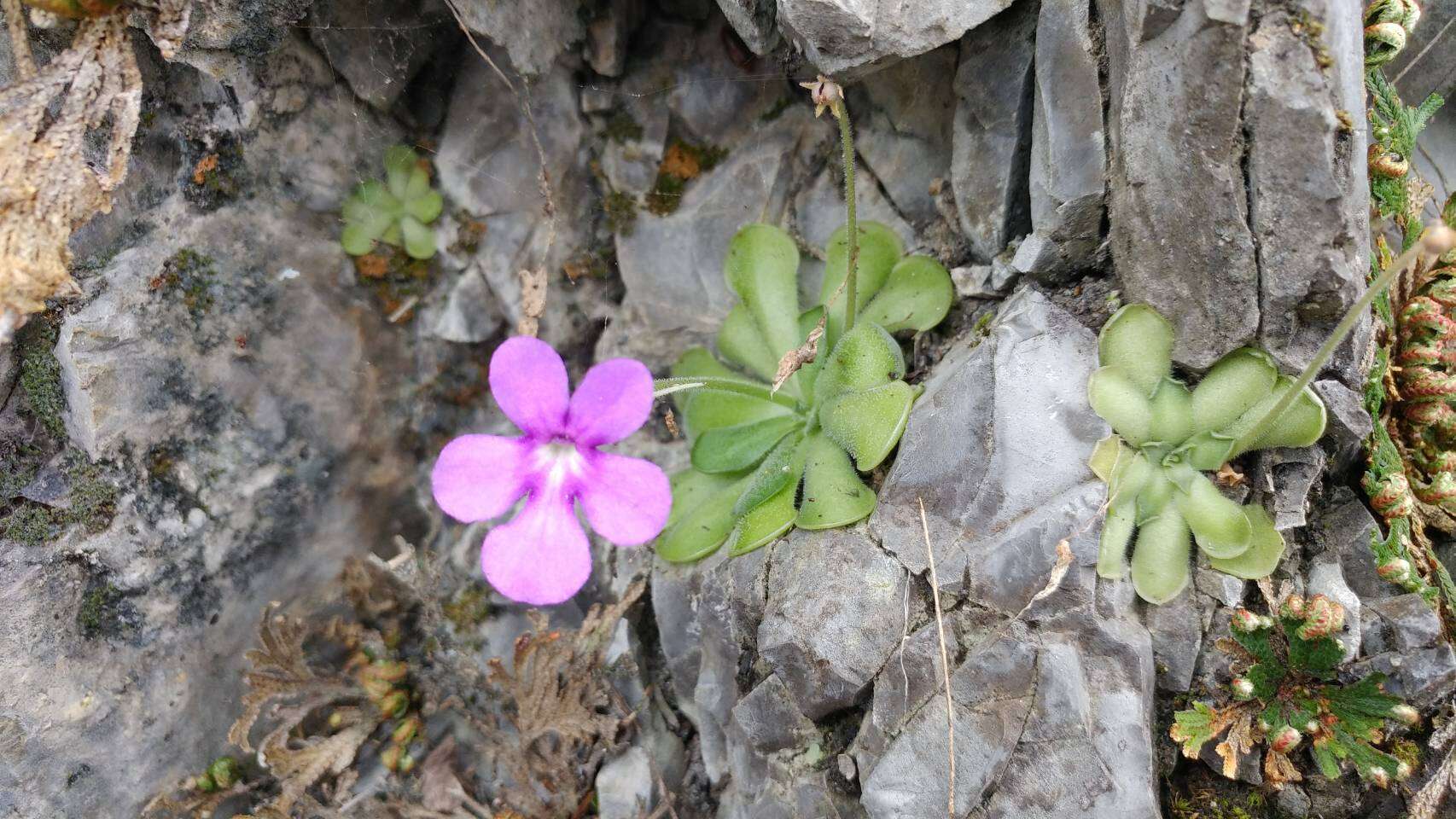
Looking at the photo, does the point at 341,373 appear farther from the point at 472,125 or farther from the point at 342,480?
the point at 472,125

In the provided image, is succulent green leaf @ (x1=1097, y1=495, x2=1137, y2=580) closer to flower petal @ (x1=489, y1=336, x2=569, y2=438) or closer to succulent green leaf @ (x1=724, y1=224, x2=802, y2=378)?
succulent green leaf @ (x1=724, y1=224, x2=802, y2=378)

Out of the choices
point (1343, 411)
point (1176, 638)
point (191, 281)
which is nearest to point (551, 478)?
point (191, 281)

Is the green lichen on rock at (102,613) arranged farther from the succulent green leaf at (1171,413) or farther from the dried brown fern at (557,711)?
the succulent green leaf at (1171,413)

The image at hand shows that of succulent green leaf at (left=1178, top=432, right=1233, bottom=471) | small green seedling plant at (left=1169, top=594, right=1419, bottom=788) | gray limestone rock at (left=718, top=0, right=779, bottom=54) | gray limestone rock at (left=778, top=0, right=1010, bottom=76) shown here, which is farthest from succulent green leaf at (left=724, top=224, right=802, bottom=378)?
small green seedling plant at (left=1169, top=594, right=1419, bottom=788)

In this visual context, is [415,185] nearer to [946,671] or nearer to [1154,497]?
[946,671]

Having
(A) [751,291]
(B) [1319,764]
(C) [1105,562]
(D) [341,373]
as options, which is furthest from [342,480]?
(B) [1319,764]

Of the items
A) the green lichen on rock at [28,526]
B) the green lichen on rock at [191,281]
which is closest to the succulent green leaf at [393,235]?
the green lichen on rock at [191,281]
